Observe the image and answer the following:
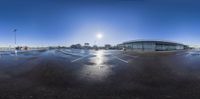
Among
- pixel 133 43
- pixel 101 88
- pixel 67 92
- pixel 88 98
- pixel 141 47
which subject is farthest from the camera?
pixel 133 43

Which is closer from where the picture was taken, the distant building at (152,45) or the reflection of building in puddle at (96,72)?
the reflection of building in puddle at (96,72)

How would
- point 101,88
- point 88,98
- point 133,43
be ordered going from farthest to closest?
point 133,43 → point 101,88 → point 88,98

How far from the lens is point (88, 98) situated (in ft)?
14.0

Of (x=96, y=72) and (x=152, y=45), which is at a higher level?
(x=152, y=45)

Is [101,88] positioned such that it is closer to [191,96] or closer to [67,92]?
[67,92]

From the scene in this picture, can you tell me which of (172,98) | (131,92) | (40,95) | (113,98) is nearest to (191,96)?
(172,98)

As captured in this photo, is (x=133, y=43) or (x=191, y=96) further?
(x=133, y=43)

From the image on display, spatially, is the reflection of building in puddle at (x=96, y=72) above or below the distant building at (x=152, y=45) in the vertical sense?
below

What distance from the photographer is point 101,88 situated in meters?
5.29

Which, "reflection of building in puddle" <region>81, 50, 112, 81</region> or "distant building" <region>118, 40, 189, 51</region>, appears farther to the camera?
"distant building" <region>118, 40, 189, 51</region>

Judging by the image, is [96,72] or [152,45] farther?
[152,45]

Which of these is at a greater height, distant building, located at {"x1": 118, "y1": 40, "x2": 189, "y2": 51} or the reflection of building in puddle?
distant building, located at {"x1": 118, "y1": 40, "x2": 189, "y2": 51}

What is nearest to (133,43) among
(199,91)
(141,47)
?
(141,47)

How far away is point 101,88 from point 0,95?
114 inches
